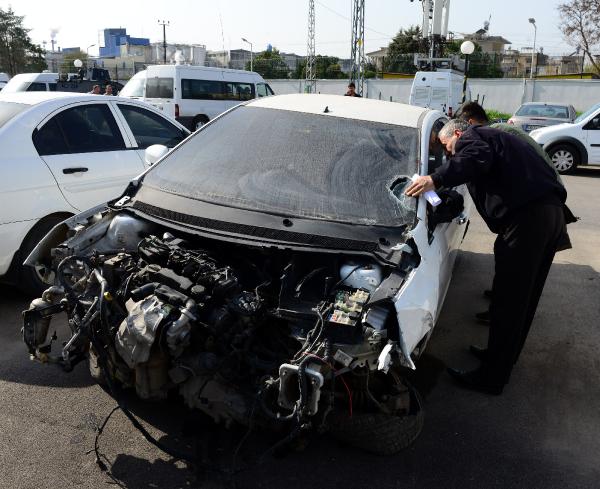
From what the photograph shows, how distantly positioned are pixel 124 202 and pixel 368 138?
1.65 metres

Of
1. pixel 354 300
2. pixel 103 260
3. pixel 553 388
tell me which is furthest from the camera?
Answer: pixel 553 388

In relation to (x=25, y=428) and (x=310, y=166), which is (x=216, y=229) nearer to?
(x=310, y=166)

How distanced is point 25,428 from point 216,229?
1548 millimetres

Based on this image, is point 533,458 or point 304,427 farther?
point 533,458

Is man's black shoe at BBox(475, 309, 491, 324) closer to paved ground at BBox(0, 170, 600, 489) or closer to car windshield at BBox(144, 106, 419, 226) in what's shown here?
paved ground at BBox(0, 170, 600, 489)

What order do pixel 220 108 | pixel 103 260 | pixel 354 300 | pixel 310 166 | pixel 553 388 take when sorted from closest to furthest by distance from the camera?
pixel 354 300, pixel 103 260, pixel 310 166, pixel 553 388, pixel 220 108

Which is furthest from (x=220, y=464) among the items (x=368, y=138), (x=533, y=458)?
(x=368, y=138)

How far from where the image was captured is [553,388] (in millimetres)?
3967

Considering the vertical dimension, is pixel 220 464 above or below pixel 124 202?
below

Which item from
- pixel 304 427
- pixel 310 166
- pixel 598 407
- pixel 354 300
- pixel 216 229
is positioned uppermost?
pixel 310 166

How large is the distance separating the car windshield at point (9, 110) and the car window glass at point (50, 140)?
23cm

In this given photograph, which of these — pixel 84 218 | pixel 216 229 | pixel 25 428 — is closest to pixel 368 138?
pixel 216 229

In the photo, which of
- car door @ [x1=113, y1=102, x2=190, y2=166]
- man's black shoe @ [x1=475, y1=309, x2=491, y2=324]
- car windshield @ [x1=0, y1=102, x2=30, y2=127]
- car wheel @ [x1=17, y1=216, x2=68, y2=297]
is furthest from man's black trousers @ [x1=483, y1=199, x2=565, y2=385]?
car windshield @ [x1=0, y1=102, x2=30, y2=127]

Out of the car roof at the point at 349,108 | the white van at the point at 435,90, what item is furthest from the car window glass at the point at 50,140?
the white van at the point at 435,90
